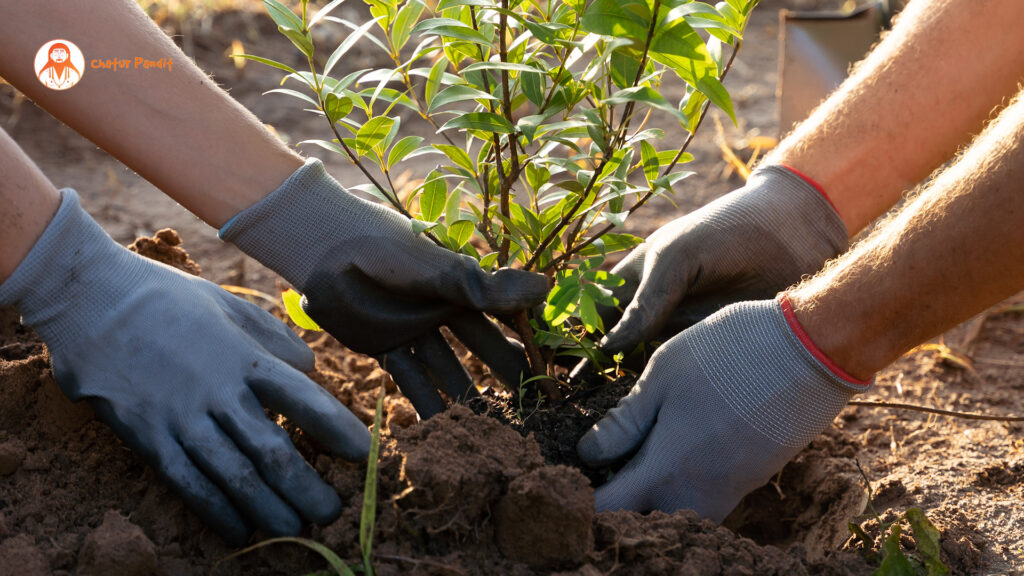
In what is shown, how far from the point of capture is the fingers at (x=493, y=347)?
6.35 feet

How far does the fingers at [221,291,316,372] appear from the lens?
1729 millimetres

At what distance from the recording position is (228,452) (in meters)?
1.50

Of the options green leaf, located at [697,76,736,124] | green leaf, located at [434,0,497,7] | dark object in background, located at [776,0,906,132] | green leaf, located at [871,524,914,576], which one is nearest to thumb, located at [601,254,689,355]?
green leaf, located at [697,76,736,124]

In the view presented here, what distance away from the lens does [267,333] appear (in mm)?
1748

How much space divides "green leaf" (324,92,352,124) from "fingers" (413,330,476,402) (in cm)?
58

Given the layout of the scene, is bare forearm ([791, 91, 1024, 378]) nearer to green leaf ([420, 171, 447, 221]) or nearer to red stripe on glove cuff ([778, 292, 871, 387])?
red stripe on glove cuff ([778, 292, 871, 387])

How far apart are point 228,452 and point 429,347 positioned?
585 millimetres

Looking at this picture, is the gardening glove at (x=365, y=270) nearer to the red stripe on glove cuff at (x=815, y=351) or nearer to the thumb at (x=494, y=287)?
the thumb at (x=494, y=287)

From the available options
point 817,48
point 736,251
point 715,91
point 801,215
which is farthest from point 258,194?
point 817,48

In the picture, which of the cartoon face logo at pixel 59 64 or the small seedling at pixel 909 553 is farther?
the cartoon face logo at pixel 59 64

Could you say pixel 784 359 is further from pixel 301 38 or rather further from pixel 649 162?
pixel 301 38

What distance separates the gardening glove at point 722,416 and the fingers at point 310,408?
485 mm

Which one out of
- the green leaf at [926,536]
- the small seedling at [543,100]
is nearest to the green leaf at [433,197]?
the small seedling at [543,100]

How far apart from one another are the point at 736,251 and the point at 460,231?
710 millimetres
